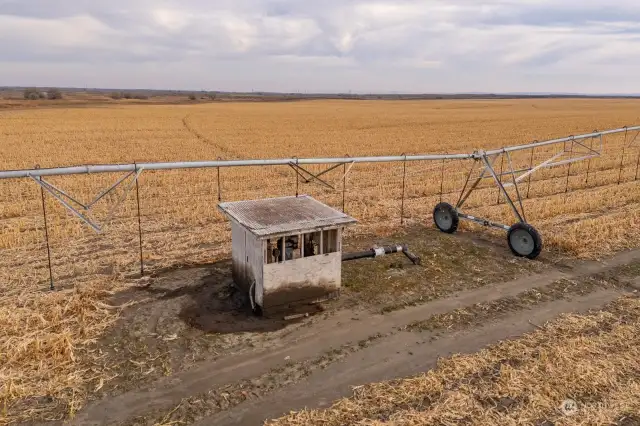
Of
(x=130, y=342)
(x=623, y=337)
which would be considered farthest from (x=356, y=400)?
(x=623, y=337)

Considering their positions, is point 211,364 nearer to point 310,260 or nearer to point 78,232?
point 310,260

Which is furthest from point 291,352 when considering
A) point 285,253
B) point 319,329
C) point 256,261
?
point 285,253

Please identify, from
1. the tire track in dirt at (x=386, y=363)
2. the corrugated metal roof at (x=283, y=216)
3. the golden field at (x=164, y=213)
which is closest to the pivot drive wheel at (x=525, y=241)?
the golden field at (x=164, y=213)

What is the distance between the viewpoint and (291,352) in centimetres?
869

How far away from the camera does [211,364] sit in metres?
8.21

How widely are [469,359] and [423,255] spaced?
5614 mm

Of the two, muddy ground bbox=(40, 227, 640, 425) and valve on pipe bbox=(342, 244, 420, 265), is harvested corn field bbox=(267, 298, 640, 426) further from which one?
valve on pipe bbox=(342, 244, 420, 265)

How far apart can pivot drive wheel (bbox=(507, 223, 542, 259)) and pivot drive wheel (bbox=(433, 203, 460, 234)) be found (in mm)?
2143

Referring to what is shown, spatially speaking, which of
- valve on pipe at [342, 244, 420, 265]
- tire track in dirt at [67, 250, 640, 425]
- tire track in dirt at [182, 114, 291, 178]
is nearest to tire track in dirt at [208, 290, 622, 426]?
tire track in dirt at [67, 250, 640, 425]

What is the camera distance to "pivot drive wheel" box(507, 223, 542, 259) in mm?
13180

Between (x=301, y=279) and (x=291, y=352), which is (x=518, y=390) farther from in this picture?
(x=301, y=279)

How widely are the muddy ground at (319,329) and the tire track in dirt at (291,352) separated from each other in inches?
0.8

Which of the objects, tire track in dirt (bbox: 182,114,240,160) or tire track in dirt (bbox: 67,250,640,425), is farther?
tire track in dirt (bbox: 182,114,240,160)

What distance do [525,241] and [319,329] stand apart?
7.02 m
